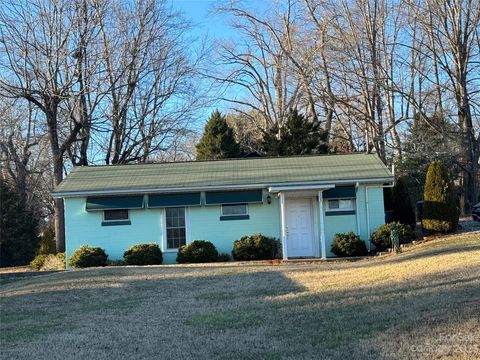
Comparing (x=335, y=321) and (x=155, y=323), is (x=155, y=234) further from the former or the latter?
(x=335, y=321)

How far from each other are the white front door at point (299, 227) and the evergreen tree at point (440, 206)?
4472mm

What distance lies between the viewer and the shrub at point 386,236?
754 inches

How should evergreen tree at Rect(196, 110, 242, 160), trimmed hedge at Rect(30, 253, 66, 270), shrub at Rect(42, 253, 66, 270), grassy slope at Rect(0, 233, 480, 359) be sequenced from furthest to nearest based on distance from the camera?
evergreen tree at Rect(196, 110, 242, 160)
trimmed hedge at Rect(30, 253, 66, 270)
shrub at Rect(42, 253, 66, 270)
grassy slope at Rect(0, 233, 480, 359)

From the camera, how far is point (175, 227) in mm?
20344

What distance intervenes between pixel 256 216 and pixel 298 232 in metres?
1.68

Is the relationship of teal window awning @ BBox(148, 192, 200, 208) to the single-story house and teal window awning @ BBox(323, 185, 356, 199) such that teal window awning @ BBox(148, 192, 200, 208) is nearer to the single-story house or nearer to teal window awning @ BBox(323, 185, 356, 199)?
the single-story house

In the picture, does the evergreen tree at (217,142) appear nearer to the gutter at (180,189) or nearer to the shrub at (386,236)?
the gutter at (180,189)

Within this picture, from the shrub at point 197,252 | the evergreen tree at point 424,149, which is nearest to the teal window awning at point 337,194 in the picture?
the shrub at point 197,252

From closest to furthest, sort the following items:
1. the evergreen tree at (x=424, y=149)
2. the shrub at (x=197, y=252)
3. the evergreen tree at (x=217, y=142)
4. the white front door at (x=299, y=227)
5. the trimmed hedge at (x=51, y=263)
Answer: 1. the shrub at (x=197, y=252)
2. the white front door at (x=299, y=227)
3. the trimmed hedge at (x=51, y=263)
4. the evergreen tree at (x=424, y=149)
5. the evergreen tree at (x=217, y=142)

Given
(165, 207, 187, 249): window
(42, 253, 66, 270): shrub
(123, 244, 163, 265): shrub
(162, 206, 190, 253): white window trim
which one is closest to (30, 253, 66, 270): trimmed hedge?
(42, 253, 66, 270): shrub

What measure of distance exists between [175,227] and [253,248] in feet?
10.5

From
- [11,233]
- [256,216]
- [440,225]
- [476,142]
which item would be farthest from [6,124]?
[476,142]

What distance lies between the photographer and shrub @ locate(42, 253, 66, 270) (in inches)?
843

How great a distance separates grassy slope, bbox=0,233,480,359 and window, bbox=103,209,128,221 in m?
6.32
